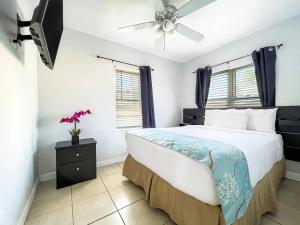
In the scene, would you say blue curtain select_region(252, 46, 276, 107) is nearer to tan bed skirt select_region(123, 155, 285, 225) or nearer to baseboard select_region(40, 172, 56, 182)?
tan bed skirt select_region(123, 155, 285, 225)

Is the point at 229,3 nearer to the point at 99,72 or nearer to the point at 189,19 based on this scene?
the point at 189,19

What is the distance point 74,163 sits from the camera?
210 cm

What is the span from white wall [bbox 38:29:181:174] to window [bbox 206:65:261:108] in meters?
1.84

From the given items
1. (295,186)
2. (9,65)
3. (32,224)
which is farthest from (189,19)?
(32,224)

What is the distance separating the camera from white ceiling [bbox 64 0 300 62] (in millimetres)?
1917

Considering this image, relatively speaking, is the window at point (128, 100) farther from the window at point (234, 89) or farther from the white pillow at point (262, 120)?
the white pillow at point (262, 120)

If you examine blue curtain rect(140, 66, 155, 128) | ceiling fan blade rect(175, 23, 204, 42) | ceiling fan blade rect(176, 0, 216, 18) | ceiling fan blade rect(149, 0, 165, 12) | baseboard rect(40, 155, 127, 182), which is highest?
ceiling fan blade rect(149, 0, 165, 12)

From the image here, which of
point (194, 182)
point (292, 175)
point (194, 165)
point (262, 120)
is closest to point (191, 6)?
point (194, 165)

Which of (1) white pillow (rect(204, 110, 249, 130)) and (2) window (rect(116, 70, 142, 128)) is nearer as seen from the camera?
(1) white pillow (rect(204, 110, 249, 130))

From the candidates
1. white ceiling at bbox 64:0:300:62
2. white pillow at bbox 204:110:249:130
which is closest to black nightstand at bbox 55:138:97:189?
white ceiling at bbox 64:0:300:62

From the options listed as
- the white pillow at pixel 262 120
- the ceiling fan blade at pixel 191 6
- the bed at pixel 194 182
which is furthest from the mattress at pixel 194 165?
the ceiling fan blade at pixel 191 6

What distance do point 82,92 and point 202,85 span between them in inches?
109

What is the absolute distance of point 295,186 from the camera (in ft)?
6.52

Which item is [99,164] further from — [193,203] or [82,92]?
[193,203]
